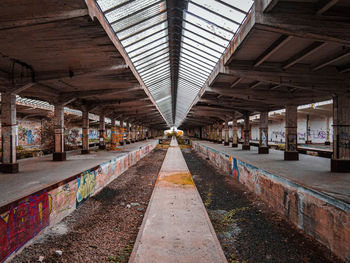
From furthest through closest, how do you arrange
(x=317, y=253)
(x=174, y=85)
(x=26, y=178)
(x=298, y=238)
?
(x=174, y=85) → (x=26, y=178) → (x=298, y=238) → (x=317, y=253)

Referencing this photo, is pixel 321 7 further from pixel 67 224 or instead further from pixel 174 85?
pixel 174 85

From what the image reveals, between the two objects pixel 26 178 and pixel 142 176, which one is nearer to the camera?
pixel 26 178

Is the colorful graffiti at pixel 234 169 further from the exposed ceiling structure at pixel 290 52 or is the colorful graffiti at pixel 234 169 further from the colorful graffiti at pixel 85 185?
the colorful graffiti at pixel 85 185

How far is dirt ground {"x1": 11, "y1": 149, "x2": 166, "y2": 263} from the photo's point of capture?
14.1 ft

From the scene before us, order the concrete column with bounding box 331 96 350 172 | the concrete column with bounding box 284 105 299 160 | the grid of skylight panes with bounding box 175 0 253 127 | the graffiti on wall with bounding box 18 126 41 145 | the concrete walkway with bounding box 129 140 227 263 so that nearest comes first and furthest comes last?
1. the concrete walkway with bounding box 129 140 227 263
2. the grid of skylight panes with bounding box 175 0 253 127
3. the concrete column with bounding box 331 96 350 172
4. the concrete column with bounding box 284 105 299 160
5. the graffiti on wall with bounding box 18 126 41 145

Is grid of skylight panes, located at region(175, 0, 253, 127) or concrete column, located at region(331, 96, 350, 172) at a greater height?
grid of skylight panes, located at region(175, 0, 253, 127)

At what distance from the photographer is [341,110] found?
8.10m

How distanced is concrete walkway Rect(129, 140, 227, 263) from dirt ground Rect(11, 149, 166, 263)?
64 cm

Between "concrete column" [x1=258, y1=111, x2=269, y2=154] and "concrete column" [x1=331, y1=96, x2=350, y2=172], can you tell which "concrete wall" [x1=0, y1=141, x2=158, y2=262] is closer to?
"concrete column" [x1=331, y1=96, x2=350, y2=172]

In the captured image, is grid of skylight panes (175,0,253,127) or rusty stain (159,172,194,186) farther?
rusty stain (159,172,194,186)

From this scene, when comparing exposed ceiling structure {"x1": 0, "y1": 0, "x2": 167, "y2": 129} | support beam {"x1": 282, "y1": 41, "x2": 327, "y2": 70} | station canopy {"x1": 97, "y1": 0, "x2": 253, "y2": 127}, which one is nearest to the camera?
exposed ceiling structure {"x1": 0, "y1": 0, "x2": 167, "y2": 129}

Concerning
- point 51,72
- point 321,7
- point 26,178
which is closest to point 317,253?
point 321,7

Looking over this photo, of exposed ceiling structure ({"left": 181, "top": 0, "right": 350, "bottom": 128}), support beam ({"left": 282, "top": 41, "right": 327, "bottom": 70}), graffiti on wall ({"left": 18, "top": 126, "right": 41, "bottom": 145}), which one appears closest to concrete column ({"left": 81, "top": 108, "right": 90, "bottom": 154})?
exposed ceiling structure ({"left": 181, "top": 0, "right": 350, "bottom": 128})

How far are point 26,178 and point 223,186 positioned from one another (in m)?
8.38
